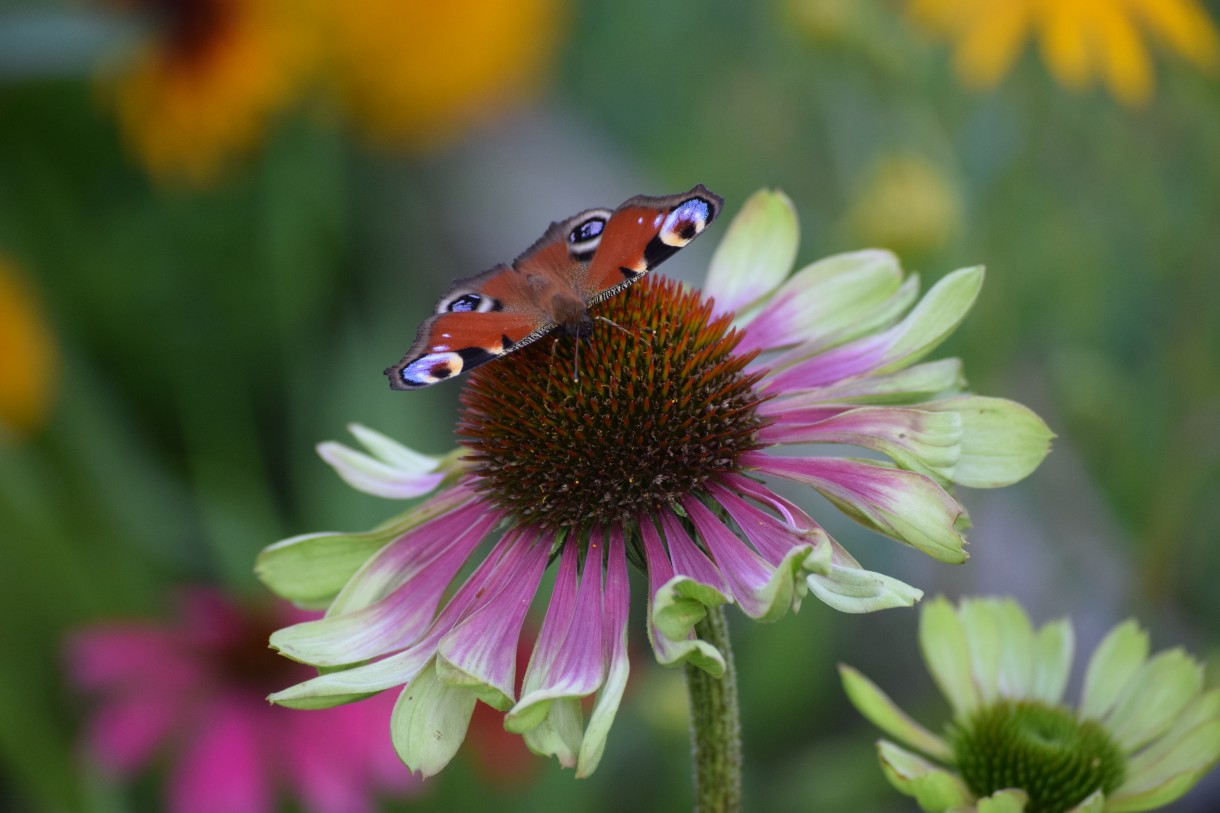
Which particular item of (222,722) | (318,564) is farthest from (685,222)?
(222,722)

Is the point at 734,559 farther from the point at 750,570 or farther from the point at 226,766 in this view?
the point at 226,766

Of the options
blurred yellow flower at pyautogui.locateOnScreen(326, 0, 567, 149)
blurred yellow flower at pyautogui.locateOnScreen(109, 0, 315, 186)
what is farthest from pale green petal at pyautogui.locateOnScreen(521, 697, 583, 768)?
blurred yellow flower at pyautogui.locateOnScreen(326, 0, 567, 149)

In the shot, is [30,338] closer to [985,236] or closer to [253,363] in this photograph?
[253,363]

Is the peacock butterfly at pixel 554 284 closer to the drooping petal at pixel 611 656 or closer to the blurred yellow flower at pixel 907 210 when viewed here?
the drooping petal at pixel 611 656

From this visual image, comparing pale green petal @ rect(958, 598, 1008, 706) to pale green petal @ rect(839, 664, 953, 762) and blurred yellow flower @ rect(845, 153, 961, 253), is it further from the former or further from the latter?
blurred yellow flower @ rect(845, 153, 961, 253)

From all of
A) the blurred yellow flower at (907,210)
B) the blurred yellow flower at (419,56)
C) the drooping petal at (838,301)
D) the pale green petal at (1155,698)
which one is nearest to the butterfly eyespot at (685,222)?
Answer: the drooping petal at (838,301)
